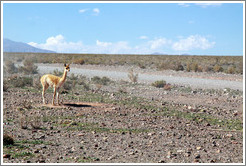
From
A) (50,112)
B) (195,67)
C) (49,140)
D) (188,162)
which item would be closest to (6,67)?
(195,67)

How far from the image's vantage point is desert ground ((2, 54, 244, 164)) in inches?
334

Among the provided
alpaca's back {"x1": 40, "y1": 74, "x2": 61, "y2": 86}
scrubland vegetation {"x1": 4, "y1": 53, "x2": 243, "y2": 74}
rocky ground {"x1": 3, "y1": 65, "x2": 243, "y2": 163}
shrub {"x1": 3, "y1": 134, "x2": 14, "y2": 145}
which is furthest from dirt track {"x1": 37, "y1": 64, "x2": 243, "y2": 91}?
shrub {"x1": 3, "y1": 134, "x2": 14, "y2": 145}

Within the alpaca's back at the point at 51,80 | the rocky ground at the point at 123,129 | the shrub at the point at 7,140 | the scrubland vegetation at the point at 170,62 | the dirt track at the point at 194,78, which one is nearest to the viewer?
the rocky ground at the point at 123,129

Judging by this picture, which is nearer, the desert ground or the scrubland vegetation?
the desert ground

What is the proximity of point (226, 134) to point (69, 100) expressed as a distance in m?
7.94

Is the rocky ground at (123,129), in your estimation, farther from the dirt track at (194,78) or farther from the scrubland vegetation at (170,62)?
the scrubland vegetation at (170,62)

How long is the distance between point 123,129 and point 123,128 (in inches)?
6.5

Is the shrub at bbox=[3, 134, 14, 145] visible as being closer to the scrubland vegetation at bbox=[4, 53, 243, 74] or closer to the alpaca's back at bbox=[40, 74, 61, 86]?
the alpaca's back at bbox=[40, 74, 61, 86]

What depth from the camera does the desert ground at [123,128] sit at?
8.48 meters

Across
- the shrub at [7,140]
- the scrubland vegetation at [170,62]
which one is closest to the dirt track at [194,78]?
the scrubland vegetation at [170,62]

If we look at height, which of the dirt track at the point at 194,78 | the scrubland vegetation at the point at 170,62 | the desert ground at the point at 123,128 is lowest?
the desert ground at the point at 123,128

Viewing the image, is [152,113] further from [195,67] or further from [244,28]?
[195,67]

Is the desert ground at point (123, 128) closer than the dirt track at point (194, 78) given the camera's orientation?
Yes

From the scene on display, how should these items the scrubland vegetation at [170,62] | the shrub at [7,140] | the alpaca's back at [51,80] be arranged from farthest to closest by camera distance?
the scrubland vegetation at [170,62] → the alpaca's back at [51,80] → the shrub at [7,140]
